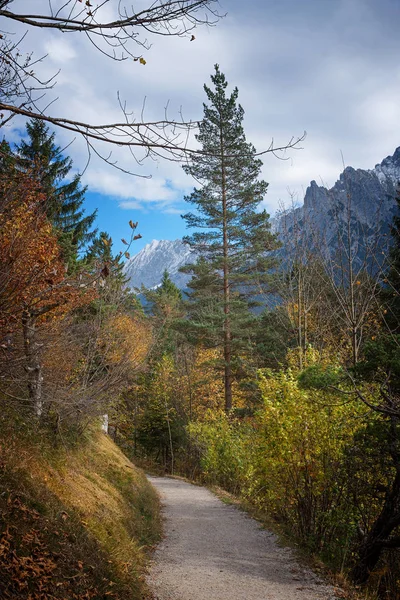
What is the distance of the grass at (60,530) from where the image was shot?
3395 mm

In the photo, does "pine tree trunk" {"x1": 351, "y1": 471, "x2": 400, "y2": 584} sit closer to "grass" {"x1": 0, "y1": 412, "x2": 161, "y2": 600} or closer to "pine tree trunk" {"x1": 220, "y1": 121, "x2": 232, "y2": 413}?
"grass" {"x1": 0, "y1": 412, "x2": 161, "y2": 600}

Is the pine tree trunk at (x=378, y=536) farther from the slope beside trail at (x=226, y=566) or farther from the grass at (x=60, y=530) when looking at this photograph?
the grass at (x=60, y=530)

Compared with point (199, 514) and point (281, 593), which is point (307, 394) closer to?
point (281, 593)

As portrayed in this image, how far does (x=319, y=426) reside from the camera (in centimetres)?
695

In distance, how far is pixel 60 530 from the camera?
4289mm

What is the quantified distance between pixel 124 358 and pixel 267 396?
3.58 metres

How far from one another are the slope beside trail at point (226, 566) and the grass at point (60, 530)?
0.40 metres

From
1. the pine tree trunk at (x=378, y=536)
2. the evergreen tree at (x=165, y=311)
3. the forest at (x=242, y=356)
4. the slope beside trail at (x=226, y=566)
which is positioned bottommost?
the slope beside trail at (x=226, y=566)

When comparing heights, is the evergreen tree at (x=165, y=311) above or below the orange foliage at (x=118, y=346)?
above

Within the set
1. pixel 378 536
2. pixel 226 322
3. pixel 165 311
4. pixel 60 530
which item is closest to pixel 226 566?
pixel 378 536

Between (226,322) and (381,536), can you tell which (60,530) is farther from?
(226,322)

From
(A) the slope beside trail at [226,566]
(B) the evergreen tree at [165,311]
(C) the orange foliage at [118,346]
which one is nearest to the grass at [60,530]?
(A) the slope beside trail at [226,566]

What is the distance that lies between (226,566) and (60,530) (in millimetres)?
2911

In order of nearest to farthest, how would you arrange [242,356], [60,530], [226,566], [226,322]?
1. [60,530]
2. [226,566]
3. [226,322]
4. [242,356]
